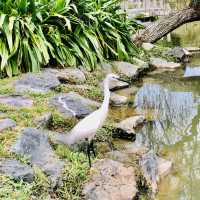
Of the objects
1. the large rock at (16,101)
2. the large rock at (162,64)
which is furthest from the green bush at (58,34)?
the large rock at (16,101)

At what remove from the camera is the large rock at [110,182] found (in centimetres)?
451

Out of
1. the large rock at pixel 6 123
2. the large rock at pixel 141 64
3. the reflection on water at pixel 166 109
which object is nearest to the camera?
the large rock at pixel 6 123

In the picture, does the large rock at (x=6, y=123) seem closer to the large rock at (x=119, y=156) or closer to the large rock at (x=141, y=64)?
the large rock at (x=119, y=156)

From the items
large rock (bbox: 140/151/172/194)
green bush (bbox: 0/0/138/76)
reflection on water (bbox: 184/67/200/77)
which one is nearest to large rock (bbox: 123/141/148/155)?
large rock (bbox: 140/151/172/194)

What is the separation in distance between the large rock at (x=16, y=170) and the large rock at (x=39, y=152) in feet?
0.66

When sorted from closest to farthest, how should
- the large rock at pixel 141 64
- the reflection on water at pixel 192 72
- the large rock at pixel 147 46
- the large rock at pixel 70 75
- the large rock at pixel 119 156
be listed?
the large rock at pixel 119 156
the large rock at pixel 70 75
the large rock at pixel 141 64
the reflection on water at pixel 192 72
the large rock at pixel 147 46

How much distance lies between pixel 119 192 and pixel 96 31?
16.1 ft

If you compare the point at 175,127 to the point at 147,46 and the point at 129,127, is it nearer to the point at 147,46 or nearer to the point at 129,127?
the point at 129,127

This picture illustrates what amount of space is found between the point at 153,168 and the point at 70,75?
2828mm

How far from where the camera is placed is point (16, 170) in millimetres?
4293

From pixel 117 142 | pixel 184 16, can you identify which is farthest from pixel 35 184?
pixel 184 16

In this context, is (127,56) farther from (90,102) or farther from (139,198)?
(139,198)

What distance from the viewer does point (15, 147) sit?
4.70 m

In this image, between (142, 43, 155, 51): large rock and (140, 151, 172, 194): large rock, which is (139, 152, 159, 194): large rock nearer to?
(140, 151, 172, 194): large rock
